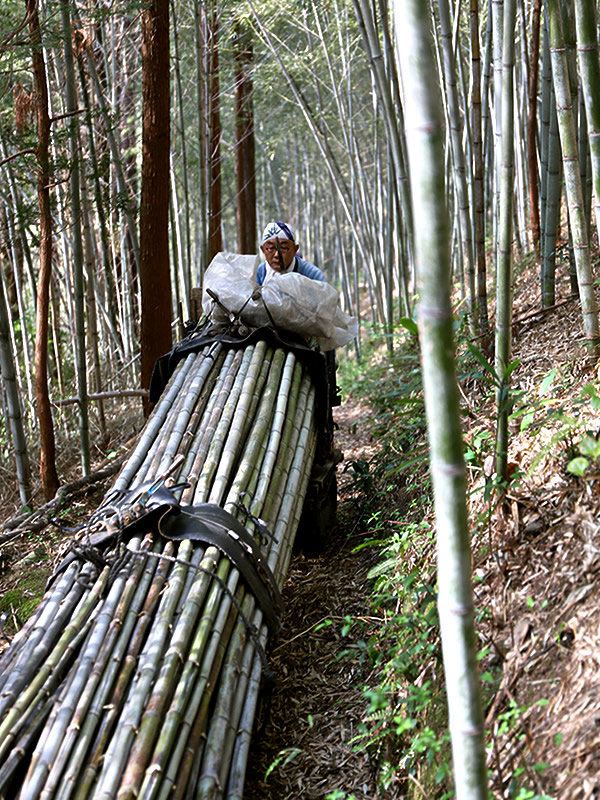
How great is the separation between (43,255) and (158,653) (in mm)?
→ 2818

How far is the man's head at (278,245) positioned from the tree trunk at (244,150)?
466 cm

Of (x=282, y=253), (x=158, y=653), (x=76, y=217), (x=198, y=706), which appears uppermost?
(x=76, y=217)

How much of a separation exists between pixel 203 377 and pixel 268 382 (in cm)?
23

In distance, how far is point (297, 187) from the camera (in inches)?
600

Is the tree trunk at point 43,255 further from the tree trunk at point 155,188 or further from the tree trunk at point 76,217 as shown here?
the tree trunk at point 155,188

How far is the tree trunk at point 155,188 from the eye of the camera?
3.77 m

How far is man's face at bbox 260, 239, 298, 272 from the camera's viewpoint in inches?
132

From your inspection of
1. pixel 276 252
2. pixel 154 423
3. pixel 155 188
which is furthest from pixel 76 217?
pixel 154 423

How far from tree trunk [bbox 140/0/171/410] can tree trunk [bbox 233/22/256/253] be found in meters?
3.96

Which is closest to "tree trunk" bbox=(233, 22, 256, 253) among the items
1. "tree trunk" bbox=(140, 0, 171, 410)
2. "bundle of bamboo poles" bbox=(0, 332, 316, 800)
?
"tree trunk" bbox=(140, 0, 171, 410)

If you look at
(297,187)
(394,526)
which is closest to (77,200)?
(394,526)

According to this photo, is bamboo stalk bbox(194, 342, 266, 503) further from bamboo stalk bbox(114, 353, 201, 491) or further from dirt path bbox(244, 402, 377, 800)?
dirt path bbox(244, 402, 377, 800)

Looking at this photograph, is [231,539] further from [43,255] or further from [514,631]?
[43,255]

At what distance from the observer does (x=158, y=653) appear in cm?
163
